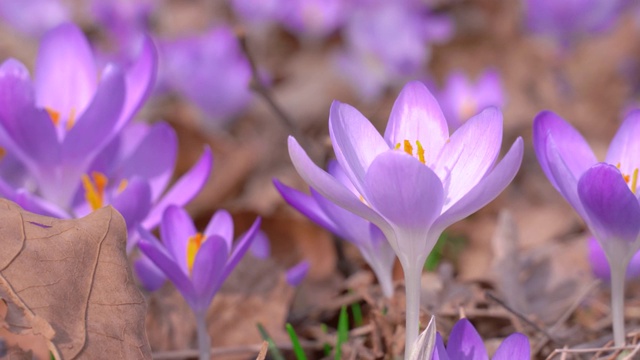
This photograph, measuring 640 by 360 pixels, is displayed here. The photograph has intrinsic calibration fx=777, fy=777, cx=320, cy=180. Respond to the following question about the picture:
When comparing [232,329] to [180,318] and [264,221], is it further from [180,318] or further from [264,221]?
[264,221]

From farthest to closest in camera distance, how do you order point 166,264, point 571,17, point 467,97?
point 571,17, point 467,97, point 166,264

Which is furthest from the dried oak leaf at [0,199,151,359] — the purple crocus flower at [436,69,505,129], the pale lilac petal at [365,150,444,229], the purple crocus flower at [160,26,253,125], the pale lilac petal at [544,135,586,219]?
the purple crocus flower at [160,26,253,125]

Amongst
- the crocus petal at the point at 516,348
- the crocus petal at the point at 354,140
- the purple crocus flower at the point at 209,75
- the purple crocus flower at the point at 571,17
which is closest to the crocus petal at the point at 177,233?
the crocus petal at the point at 354,140

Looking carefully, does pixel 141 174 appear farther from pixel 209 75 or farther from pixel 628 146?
pixel 209 75

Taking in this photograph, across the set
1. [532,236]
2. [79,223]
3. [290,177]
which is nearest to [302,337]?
[79,223]

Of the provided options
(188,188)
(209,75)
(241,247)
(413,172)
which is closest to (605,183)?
(413,172)

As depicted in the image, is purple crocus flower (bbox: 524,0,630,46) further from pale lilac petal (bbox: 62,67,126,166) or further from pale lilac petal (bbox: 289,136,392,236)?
pale lilac petal (bbox: 289,136,392,236)
